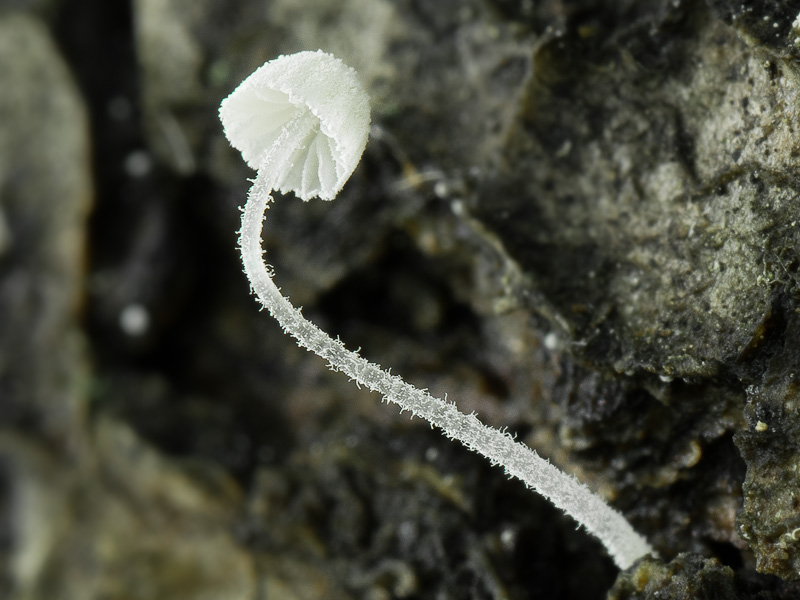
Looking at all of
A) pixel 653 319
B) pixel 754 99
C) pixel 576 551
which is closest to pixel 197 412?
pixel 576 551

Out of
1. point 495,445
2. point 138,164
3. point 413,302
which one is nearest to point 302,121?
point 413,302

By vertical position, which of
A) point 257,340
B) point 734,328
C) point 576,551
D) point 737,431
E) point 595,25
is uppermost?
point 595,25

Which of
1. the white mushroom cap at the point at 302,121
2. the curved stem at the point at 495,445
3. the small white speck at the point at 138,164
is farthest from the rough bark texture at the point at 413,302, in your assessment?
the white mushroom cap at the point at 302,121

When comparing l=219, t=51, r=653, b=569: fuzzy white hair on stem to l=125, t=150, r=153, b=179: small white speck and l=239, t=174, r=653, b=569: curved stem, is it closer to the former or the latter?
l=239, t=174, r=653, b=569: curved stem

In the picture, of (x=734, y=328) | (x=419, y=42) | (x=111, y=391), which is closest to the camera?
(x=734, y=328)

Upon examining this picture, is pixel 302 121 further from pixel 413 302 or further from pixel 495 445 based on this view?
pixel 495 445

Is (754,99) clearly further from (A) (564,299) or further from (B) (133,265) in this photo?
(B) (133,265)

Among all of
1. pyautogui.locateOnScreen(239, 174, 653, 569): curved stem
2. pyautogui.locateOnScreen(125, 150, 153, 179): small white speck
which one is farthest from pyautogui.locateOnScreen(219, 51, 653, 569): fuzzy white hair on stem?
pyautogui.locateOnScreen(125, 150, 153, 179): small white speck
